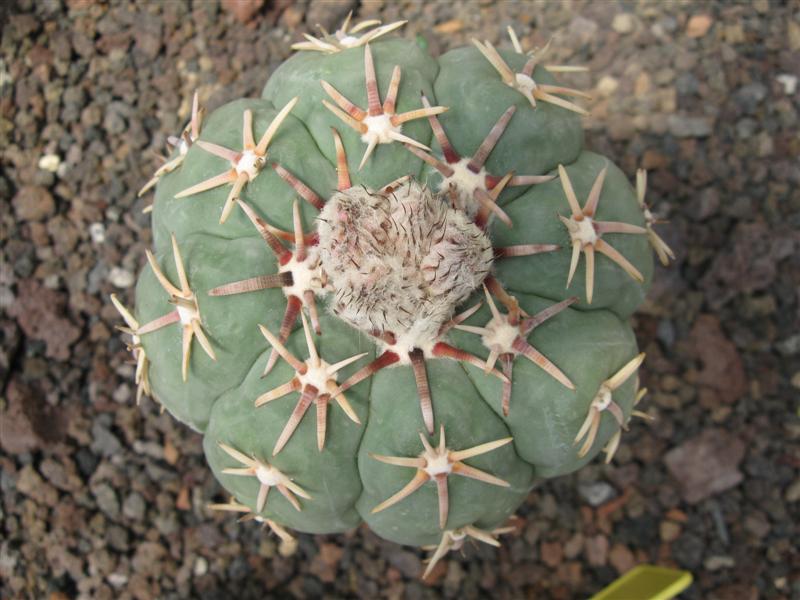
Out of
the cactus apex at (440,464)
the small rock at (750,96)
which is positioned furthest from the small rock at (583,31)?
the cactus apex at (440,464)

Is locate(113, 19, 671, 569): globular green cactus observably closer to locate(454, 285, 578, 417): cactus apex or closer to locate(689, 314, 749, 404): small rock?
locate(454, 285, 578, 417): cactus apex

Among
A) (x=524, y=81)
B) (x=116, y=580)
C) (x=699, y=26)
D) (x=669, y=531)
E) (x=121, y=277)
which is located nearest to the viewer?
(x=524, y=81)

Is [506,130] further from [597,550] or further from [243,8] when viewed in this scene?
[243,8]

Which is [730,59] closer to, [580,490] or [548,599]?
[580,490]

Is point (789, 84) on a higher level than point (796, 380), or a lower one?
higher

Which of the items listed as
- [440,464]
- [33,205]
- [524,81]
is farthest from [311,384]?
[33,205]
